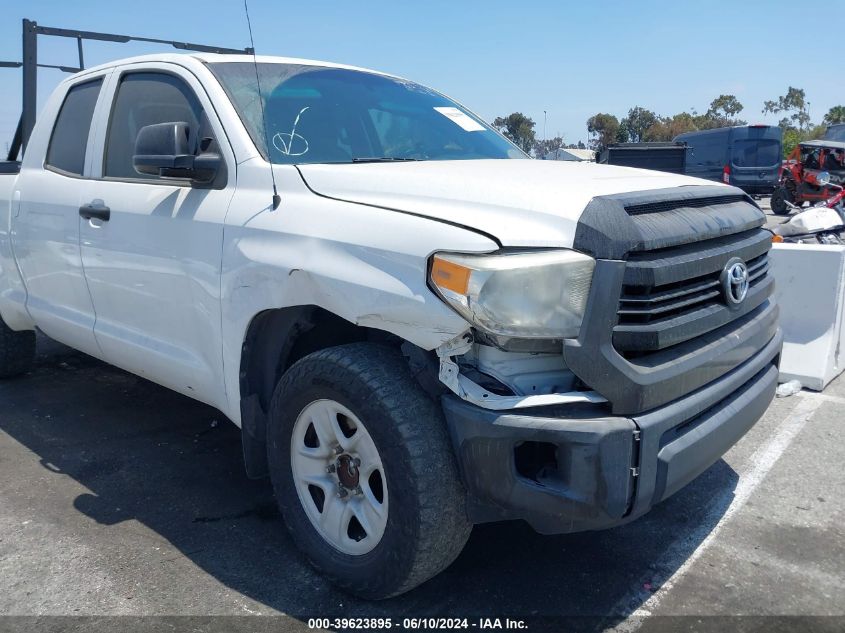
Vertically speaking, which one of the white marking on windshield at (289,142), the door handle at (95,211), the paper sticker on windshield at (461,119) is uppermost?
the paper sticker on windshield at (461,119)

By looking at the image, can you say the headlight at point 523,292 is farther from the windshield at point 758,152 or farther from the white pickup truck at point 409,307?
the windshield at point 758,152

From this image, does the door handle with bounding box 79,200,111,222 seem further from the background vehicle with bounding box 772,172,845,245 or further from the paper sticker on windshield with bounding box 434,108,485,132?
the background vehicle with bounding box 772,172,845,245

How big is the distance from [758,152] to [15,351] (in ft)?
70.3

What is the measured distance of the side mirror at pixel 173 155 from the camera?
310cm

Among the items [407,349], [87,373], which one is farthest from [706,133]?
[407,349]

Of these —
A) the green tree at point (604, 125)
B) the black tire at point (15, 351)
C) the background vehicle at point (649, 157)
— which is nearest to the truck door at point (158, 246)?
the black tire at point (15, 351)

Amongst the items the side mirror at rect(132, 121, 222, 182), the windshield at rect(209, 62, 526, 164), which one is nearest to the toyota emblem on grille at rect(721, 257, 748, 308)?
the windshield at rect(209, 62, 526, 164)

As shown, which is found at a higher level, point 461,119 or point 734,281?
point 461,119

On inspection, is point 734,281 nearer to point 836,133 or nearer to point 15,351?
point 15,351

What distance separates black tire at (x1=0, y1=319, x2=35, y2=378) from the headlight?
4.19m

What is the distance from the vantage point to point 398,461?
2.38 m

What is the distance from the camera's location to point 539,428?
86.6 inches

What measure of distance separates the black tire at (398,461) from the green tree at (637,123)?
177ft

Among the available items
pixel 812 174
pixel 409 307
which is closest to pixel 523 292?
pixel 409 307
